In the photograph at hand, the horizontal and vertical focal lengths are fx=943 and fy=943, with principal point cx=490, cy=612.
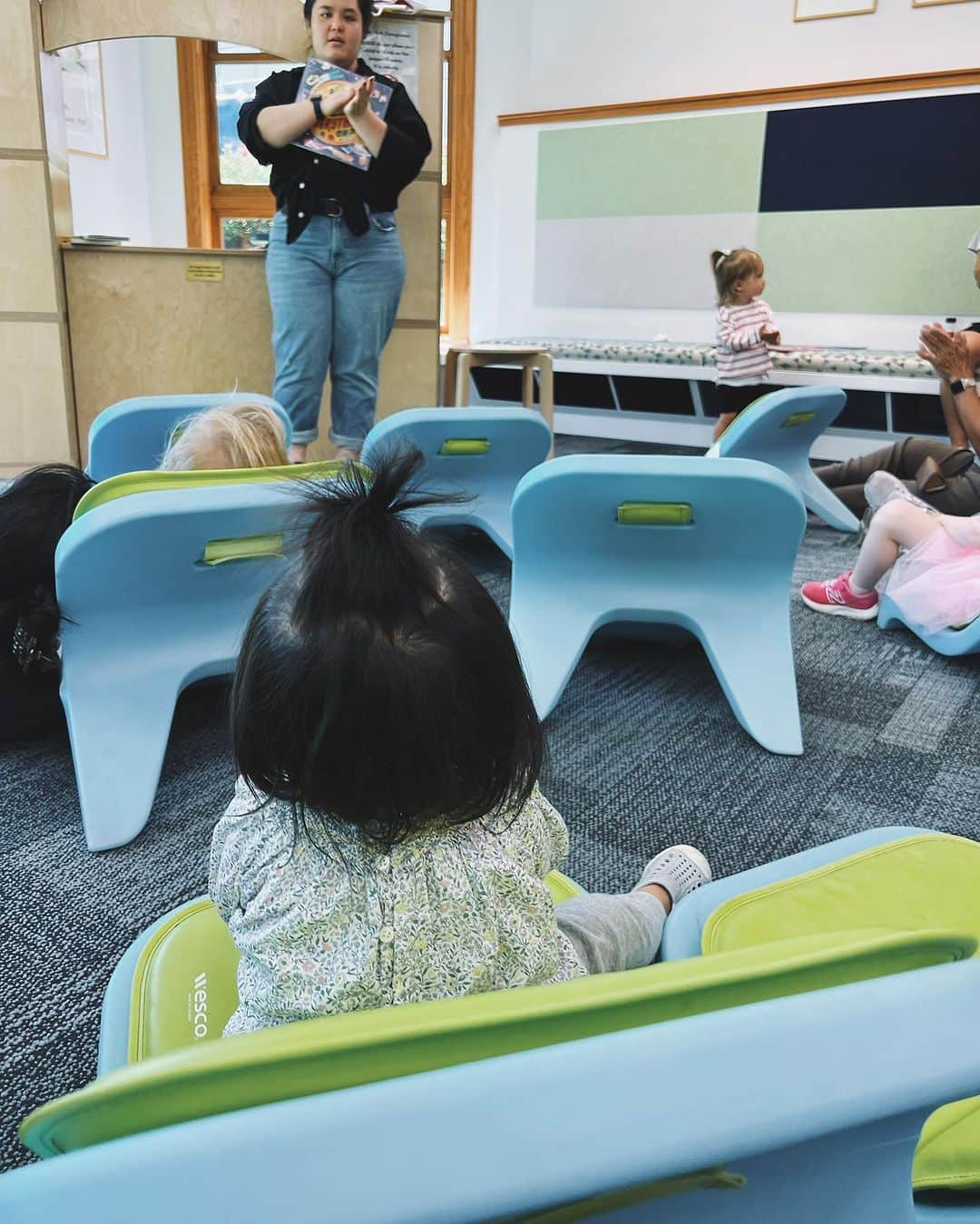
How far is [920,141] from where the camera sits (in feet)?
15.2

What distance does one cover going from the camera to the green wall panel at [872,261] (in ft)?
15.3

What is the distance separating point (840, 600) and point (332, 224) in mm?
1819

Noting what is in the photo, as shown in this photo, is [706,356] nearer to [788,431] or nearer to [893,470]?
[893,470]

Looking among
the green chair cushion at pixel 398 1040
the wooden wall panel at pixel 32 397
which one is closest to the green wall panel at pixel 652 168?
the wooden wall panel at pixel 32 397

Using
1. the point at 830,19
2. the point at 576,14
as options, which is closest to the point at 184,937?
the point at 830,19

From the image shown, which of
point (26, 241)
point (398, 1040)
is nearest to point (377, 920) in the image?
point (398, 1040)

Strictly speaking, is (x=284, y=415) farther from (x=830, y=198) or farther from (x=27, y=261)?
(x=830, y=198)

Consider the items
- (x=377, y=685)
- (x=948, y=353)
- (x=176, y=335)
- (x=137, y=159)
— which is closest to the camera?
(x=377, y=685)

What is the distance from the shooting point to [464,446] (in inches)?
94.6

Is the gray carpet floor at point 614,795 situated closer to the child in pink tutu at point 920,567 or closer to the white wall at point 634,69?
the child in pink tutu at point 920,567

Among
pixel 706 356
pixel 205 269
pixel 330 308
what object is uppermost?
pixel 205 269

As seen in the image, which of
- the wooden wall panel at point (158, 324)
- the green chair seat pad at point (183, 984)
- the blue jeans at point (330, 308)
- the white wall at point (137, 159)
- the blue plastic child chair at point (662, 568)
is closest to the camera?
the green chair seat pad at point (183, 984)

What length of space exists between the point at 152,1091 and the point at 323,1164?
73 mm

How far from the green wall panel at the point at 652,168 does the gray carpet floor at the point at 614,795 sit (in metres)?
3.82
